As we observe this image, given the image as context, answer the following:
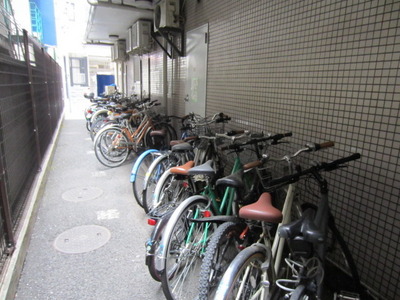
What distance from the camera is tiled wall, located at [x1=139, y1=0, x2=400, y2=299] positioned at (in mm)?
1963

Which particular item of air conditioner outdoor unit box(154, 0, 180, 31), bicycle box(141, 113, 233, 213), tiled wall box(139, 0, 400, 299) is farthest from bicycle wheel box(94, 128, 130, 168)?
tiled wall box(139, 0, 400, 299)

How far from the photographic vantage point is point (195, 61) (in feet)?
16.8

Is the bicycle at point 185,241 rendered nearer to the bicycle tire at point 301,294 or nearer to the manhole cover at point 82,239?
the bicycle tire at point 301,294

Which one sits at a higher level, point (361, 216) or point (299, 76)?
point (299, 76)

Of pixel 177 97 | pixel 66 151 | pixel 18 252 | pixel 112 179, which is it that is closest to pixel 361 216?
pixel 18 252

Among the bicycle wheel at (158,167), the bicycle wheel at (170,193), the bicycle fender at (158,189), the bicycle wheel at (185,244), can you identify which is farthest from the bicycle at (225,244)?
the bicycle wheel at (158,167)

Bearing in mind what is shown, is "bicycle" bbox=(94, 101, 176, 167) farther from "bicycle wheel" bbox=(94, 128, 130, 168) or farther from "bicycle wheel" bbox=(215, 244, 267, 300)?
"bicycle wheel" bbox=(215, 244, 267, 300)

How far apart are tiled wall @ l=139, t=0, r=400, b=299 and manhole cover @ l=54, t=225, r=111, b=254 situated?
2229mm

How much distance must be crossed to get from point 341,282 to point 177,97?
4936 mm

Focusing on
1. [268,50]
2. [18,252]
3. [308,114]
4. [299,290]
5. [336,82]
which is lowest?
[18,252]

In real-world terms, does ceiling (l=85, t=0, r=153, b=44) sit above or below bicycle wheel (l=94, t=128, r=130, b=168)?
above

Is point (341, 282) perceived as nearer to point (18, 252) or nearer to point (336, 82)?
point (336, 82)

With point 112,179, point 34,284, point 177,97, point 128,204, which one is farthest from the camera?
point 177,97

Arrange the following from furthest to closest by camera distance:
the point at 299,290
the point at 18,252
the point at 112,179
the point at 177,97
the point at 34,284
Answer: the point at 177,97
the point at 112,179
the point at 18,252
the point at 34,284
the point at 299,290
